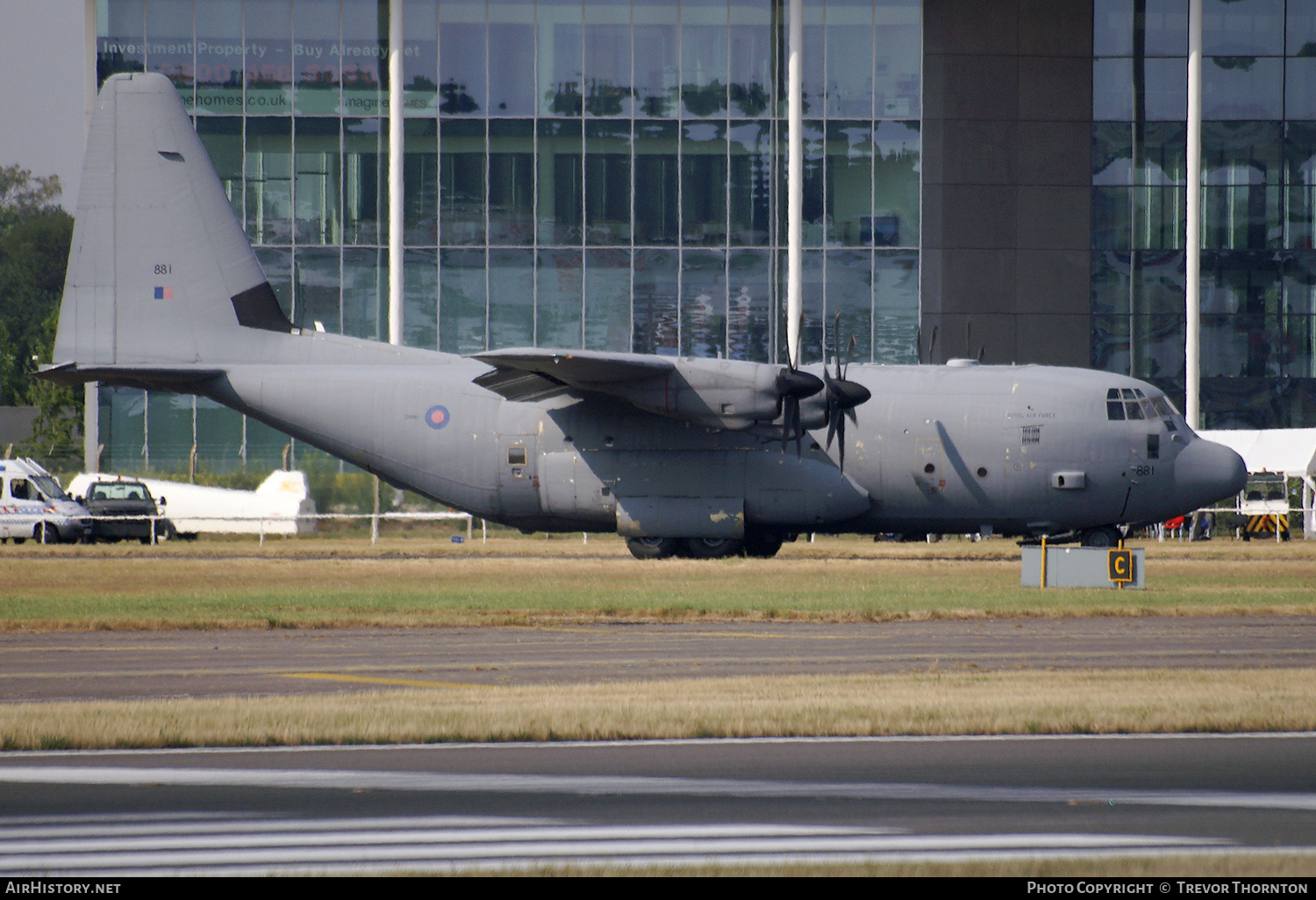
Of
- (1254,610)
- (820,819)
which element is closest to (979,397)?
(1254,610)

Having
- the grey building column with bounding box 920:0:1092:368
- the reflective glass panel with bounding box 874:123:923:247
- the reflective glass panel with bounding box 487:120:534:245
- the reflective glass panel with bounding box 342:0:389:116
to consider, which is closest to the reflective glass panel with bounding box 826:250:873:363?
the reflective glass panel with bounding box 874:123:923:247

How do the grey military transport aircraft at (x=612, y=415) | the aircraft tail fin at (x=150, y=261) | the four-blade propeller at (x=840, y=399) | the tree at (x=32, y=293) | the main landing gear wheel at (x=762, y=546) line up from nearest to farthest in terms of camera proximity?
the four-blade propeller at (x=840, y=399)
the grey military transport aircraft at (x=612, y=415)
the aircraft tail fin at (x=150, y=261)
the main landing gear wheel at (x=762, y=546)
the tree at (x=32, y=293)

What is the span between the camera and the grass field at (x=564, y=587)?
20047 millimetres

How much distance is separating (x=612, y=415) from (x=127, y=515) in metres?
21.1

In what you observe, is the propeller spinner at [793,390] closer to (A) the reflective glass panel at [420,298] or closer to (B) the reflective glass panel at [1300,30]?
(A) the reflective glass panel at [420,298]

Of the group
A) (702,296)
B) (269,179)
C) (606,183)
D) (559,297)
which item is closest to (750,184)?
(702,296)

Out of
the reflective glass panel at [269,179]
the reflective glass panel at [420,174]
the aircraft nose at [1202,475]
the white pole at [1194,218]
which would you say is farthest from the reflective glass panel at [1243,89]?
the reflective glass panel at [269,179]

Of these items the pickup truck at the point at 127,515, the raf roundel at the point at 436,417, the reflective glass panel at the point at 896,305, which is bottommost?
the pickup truck at the point at 127,515

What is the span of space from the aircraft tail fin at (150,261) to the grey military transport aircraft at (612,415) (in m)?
0.04

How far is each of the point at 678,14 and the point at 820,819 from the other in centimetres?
4532

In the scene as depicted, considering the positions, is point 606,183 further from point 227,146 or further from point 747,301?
point 227,146

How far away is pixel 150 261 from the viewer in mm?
31469

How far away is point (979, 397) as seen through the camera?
95.3 ft

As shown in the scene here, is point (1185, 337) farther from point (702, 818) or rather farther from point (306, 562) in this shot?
point (702, 818)
